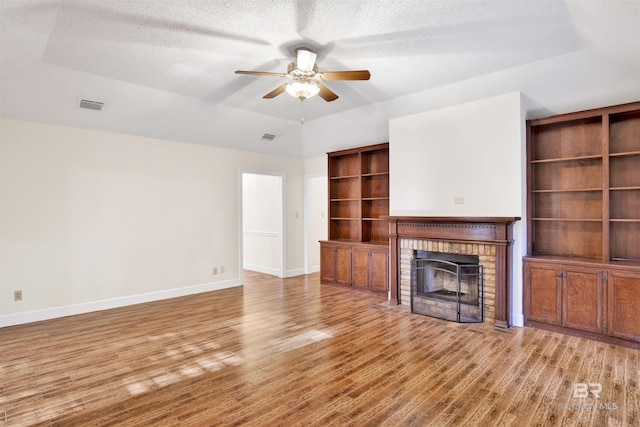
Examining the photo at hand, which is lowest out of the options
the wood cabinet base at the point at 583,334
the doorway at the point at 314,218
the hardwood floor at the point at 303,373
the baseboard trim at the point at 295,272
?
the hardwood floor at the point at 303,373

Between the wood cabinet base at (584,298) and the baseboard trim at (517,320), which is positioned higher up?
the wood cabinet base at (584,298)

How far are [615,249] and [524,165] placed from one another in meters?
1.36

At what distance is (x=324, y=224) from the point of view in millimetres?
7859

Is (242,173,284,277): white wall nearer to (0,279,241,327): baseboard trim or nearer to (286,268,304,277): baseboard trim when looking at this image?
(286,268,304,277): baseboard trim

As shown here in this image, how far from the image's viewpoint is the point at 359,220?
247 inches

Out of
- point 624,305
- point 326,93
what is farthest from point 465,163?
point 624,305

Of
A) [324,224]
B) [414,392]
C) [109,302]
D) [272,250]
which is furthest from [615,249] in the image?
[109,302]

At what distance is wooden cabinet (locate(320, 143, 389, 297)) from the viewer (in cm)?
568

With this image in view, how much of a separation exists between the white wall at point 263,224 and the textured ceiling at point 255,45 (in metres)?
2.88

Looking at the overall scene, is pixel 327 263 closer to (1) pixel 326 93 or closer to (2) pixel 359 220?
(2) pixel 359 220

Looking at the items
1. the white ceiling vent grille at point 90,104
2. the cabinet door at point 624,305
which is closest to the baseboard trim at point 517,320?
the cabinet door at point 624,305

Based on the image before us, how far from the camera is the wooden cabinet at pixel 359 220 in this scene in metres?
5.68

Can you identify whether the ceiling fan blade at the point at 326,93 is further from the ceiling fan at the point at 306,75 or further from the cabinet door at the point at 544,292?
the cabinet door at the point at 544,292

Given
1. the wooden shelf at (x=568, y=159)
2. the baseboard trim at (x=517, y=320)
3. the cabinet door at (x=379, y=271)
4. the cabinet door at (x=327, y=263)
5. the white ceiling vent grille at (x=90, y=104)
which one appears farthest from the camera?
the cabinet door at (x=327, y=263)
